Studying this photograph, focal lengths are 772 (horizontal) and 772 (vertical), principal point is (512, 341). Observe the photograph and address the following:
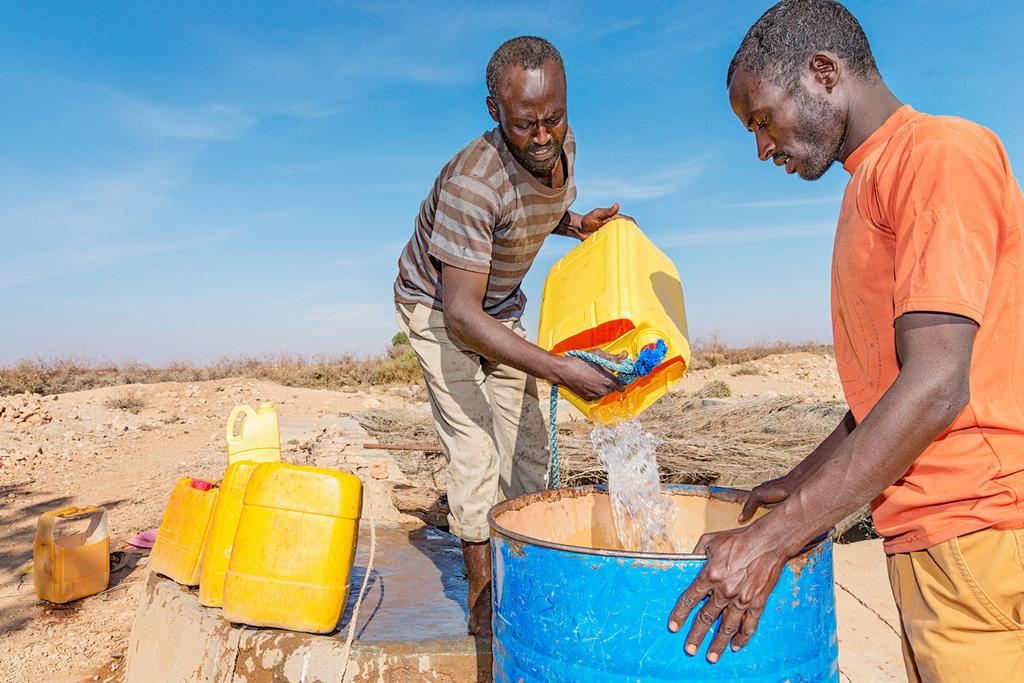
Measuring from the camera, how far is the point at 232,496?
107 inches

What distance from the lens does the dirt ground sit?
3.75 m

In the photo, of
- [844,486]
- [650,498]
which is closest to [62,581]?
[650,498]

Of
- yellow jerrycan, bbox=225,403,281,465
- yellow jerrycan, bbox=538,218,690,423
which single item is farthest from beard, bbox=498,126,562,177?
yellow jerrycan, bbox=225,403,281,465

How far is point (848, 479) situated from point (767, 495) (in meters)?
0.62

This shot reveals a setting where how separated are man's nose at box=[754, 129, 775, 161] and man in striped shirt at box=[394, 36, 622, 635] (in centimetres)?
71

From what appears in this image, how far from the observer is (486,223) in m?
2.35

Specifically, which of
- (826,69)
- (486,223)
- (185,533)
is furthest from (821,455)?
(185,533)

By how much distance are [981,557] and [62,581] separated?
428 centimetres

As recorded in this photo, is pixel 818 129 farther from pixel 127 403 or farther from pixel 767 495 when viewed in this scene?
pixel 127 403

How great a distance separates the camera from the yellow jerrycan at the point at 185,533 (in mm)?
2996

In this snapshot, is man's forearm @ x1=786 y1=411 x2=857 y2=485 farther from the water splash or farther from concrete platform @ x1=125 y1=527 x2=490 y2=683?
concrete platform @ x1=125 y1=527 x2=490 y2=683

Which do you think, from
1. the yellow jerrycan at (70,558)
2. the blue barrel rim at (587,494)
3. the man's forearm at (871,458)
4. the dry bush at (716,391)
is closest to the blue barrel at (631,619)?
the blue barrel rim at (587,494)

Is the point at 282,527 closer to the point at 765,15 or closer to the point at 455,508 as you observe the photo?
the point at 455,508

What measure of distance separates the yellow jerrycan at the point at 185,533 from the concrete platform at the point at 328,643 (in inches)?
2.4
